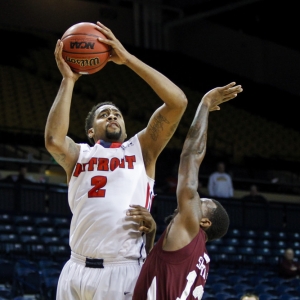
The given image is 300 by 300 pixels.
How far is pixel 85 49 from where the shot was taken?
379cm

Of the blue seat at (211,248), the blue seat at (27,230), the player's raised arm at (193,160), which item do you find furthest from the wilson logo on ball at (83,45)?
the blue seat at (211,248)

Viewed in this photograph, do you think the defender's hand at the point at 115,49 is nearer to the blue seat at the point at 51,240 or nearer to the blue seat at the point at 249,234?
the blue seat at the point at 51,240

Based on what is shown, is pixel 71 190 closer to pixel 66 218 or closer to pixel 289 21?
pixel 66 218

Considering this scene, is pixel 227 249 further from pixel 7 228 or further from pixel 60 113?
pixel 60 113

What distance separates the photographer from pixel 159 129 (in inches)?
158

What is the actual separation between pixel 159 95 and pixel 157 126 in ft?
0.79

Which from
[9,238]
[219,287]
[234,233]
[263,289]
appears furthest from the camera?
[234,233]

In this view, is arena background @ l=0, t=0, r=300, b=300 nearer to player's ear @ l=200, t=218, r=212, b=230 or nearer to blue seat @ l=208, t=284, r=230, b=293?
blue seat @ l=208, t=284, r=230, b=293

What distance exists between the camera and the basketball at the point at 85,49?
379 centimetres

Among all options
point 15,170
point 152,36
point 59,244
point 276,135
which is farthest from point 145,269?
point 152,36

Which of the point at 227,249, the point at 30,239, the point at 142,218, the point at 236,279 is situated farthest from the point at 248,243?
the point at 142,218

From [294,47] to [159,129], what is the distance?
20.2 m

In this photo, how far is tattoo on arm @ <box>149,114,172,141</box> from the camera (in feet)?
13.0

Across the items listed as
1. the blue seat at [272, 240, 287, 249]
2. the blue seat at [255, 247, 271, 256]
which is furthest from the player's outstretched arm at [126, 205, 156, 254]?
the blue seat at [272, 240, 287, 249]
